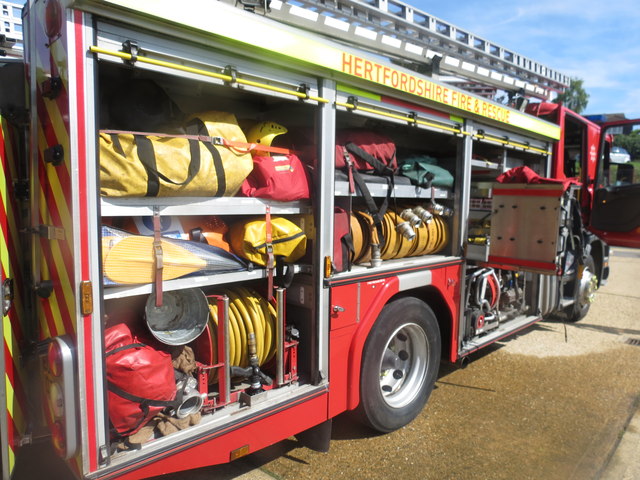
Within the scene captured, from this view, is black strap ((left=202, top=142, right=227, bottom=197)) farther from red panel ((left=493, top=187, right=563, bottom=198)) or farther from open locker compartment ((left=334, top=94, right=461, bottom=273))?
red panel ((left=493, top=187, right=563, bottom=198))

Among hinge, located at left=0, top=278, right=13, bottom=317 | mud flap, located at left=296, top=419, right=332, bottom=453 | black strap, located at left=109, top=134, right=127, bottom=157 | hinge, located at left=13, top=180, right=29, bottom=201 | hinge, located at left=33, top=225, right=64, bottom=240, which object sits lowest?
mud flap, located at left=296, top=419, right=332, bottom=453

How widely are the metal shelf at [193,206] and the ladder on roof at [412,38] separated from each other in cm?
103

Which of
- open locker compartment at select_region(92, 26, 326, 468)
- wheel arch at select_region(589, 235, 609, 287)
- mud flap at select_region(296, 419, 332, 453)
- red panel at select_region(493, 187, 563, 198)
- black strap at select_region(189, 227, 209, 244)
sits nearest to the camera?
open locker compartment at select_region(92, 26, 326, 468)

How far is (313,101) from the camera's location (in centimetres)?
276

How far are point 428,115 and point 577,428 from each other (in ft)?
8.51

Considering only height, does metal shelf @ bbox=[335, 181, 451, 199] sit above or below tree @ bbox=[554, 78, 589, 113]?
below

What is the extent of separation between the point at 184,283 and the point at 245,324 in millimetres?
572

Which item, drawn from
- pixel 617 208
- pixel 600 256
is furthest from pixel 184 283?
pixel 600 256

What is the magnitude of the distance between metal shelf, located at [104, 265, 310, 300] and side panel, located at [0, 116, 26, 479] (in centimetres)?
44

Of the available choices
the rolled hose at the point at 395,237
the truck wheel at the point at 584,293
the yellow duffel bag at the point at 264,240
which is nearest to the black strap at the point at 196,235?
the yellow duffel bag at the point at 264,240

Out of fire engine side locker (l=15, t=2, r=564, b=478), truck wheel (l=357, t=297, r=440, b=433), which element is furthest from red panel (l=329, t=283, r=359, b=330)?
fire engine side locker (l=15, t=2, r=564, b=478)

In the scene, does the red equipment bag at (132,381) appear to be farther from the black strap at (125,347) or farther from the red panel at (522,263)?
the red panel at (522,263)

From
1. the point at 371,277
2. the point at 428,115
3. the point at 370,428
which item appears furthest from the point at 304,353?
the point at 428,115

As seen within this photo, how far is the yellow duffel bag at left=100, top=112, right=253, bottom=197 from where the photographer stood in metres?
2.10
